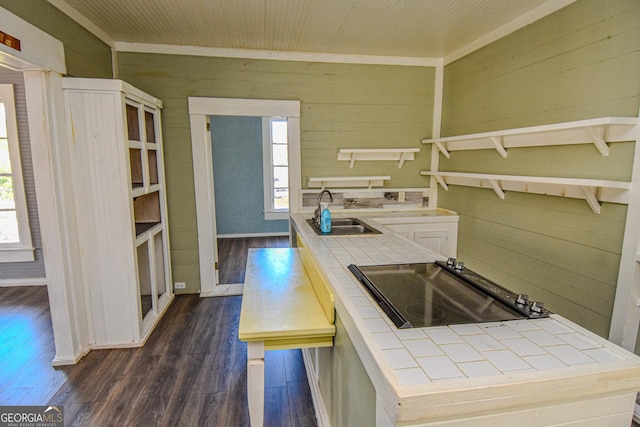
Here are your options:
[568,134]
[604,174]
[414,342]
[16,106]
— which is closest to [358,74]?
[568,134]

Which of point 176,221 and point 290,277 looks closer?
point 290,277

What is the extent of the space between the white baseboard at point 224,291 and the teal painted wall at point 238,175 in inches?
104

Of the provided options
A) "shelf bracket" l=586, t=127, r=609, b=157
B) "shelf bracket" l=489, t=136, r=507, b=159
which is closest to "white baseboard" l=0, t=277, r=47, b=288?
"shelf bracket" l=489, t=136, r=507, b=159

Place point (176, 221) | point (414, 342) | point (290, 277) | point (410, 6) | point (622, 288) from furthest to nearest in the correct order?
point (176, 221) → point (410, 6) → point (290, 277) → point (622, 288) → point (414, 342)

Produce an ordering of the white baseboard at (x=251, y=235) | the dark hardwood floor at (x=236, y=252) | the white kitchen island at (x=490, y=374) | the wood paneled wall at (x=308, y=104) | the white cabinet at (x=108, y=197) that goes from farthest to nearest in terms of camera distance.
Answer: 1. the white baseboard at (x=251, y=235)
2. the dark hardwood floor at (x=236, y=252)
3. the wood paneled wall at (x=308, y=104)
4. the white cabinet at (x=108, y=197)
5. the white kitchen island at (x=490, y=374)

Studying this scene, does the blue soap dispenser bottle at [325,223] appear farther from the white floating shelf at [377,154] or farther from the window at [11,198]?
the window at [11,198]

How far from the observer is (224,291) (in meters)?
3.66

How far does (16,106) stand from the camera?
3531 mm

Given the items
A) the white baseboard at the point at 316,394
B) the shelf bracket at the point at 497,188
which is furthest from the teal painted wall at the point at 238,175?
the shelf bracket at the point at 497,188

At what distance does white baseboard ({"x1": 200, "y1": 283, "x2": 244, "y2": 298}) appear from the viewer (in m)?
3.57

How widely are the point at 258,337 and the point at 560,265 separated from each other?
199cm

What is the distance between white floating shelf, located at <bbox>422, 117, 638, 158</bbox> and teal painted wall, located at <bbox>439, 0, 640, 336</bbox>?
0.06 metres

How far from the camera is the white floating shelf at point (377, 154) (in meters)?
3.49

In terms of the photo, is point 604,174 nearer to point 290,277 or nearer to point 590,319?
point 590,319
